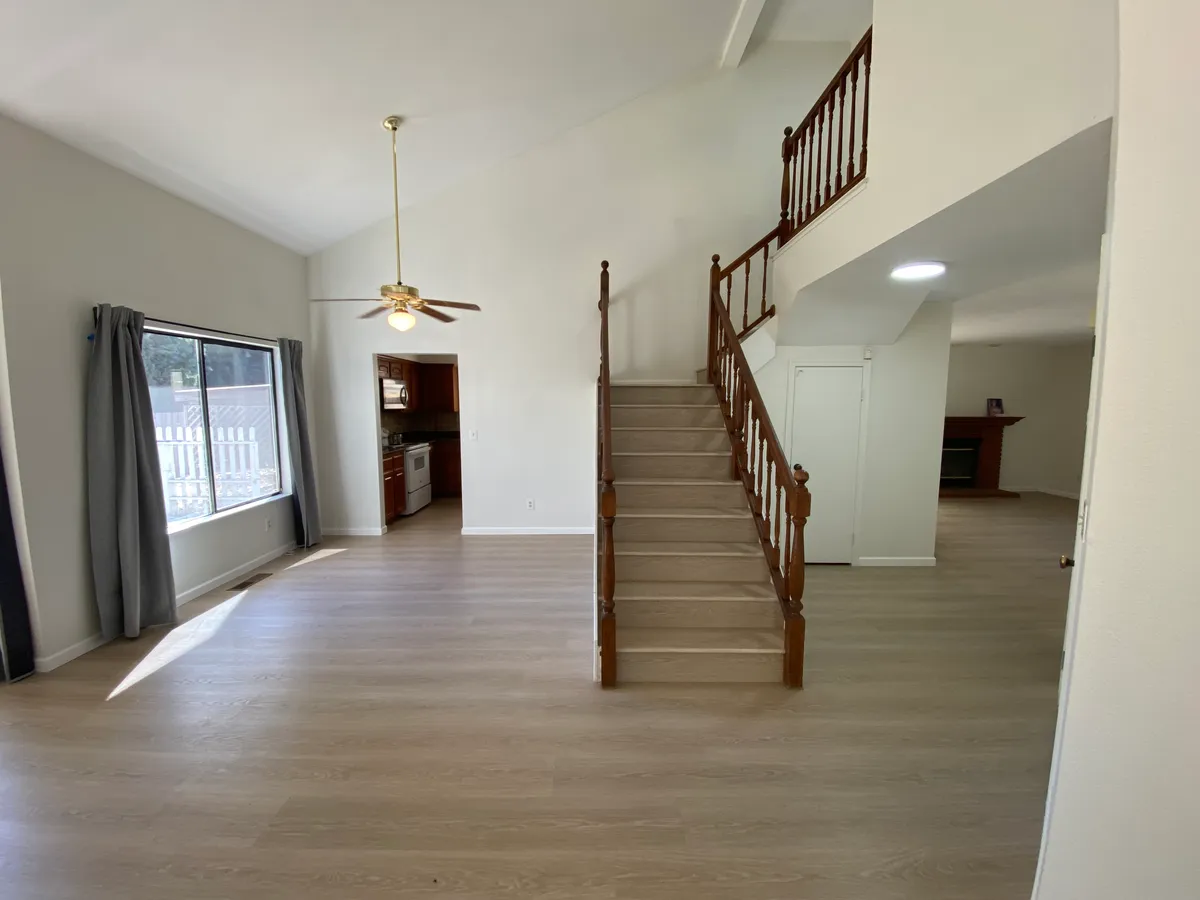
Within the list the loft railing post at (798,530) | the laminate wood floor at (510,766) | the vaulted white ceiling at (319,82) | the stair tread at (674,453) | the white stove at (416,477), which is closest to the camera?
the laminate wood floor at (510,766)

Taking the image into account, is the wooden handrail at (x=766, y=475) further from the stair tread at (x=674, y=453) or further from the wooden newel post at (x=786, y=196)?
the wooden newel post at (x=786, y=196)

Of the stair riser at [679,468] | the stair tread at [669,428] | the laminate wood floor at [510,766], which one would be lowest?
the laminate wood floor at [510,766]

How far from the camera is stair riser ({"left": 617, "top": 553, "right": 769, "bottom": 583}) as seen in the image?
2.92m

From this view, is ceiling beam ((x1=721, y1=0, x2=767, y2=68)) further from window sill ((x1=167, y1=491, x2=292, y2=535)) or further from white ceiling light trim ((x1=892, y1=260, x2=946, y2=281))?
window sill ((x1=167, y1=491, x2=292, y2=535))

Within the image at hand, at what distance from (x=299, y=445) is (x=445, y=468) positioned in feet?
9.03

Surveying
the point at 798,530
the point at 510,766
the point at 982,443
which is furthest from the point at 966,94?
the point at 982,443

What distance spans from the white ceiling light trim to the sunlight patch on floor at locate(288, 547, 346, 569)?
5.21 meters

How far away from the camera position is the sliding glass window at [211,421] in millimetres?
3506

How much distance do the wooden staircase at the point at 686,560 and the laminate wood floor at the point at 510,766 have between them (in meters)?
0.17

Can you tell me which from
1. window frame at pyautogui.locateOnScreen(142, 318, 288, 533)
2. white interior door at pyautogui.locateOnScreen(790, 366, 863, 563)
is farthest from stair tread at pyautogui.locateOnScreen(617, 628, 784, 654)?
window frame at pyautogui.locateOnScreen(142, 318, 288, 533)

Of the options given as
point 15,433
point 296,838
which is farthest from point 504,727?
point 15,433

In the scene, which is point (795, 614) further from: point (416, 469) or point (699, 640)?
point (416, 469)

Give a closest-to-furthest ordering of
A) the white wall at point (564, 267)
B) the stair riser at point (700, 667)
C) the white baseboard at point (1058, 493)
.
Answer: the stair riser at point (700, 667)
the white wall at point (564, 267)
the white baseboard at point (1058, 493)

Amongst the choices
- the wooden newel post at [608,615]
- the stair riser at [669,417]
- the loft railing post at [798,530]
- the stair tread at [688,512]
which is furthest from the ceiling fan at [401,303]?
the loft railing post at [798,530]
